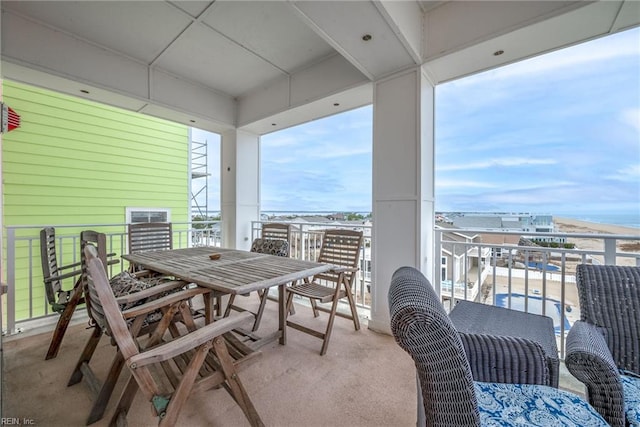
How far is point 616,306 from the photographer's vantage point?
1.52 metres

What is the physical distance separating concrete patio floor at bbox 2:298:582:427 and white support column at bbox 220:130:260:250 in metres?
2.37

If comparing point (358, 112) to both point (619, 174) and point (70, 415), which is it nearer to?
point (619, 174)

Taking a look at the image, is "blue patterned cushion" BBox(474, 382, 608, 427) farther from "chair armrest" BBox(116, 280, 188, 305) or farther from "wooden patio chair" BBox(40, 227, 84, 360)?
"wooden patio chair" BBox(40, 227, 84, 360)

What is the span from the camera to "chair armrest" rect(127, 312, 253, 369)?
112 cm

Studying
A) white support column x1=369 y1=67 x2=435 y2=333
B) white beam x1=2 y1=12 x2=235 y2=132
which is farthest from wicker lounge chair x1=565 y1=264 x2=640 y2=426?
white beam x1=2 y1=12 x2=235 y2=132

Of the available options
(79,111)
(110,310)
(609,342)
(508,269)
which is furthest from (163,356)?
(79,111)

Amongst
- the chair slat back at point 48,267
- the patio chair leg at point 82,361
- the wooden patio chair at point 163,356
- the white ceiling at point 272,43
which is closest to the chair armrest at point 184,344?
the wooden patio chair at point 163,356

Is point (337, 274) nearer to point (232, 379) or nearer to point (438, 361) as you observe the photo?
point (232, 379)

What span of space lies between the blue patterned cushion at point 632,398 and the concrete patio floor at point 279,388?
33.5 inches

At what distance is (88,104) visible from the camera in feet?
15.2

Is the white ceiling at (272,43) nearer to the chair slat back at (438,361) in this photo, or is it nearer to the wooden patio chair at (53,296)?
the wooden patio chair at (53,296)

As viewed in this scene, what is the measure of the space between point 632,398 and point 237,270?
2297 mm

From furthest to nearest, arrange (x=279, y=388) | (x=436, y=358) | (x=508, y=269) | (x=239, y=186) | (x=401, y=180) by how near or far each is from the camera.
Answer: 1. (x=239, y=186)
2. (x=401, y=180)
3. (x=508, y=269)
4. (x=279, y=388)
5. (x=436, y=358)

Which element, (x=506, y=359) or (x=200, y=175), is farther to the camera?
(x=200, y=175)
